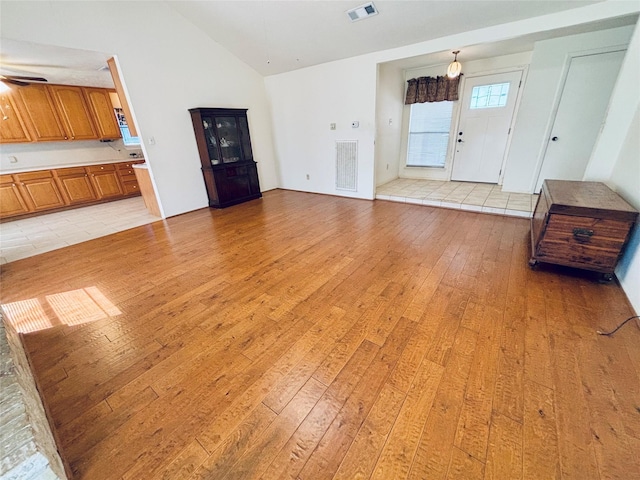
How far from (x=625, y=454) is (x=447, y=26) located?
4073 millimetres

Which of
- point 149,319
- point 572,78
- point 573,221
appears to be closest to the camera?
point 149,319

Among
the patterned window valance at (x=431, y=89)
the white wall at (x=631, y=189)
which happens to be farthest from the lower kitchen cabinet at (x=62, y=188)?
the white wall at (x=631, y=189)

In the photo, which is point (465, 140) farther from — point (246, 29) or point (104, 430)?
point (104, 430)

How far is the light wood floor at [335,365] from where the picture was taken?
3.52 ft

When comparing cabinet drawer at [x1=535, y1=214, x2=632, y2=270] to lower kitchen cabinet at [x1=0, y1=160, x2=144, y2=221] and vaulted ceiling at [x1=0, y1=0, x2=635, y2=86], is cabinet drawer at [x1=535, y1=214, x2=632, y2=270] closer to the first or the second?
vaulted ceiling at [x1=0, y1=0, x2=635, y2=86]

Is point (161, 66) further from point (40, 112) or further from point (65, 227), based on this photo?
point (65, 227)

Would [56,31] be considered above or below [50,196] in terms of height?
above

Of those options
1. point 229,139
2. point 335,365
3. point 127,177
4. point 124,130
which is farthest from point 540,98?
point 127,177

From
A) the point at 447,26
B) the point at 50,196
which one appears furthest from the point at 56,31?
the point at 447,26

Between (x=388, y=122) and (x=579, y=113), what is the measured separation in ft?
9.22

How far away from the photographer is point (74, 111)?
16.3ft

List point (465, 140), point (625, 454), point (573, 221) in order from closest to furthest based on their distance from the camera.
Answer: point (625, 454)
point (573, 221)
point (465, 140)

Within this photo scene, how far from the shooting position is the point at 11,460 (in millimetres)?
642

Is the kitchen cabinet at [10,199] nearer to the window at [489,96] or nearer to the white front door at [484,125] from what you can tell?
the white front door at [484,125]
